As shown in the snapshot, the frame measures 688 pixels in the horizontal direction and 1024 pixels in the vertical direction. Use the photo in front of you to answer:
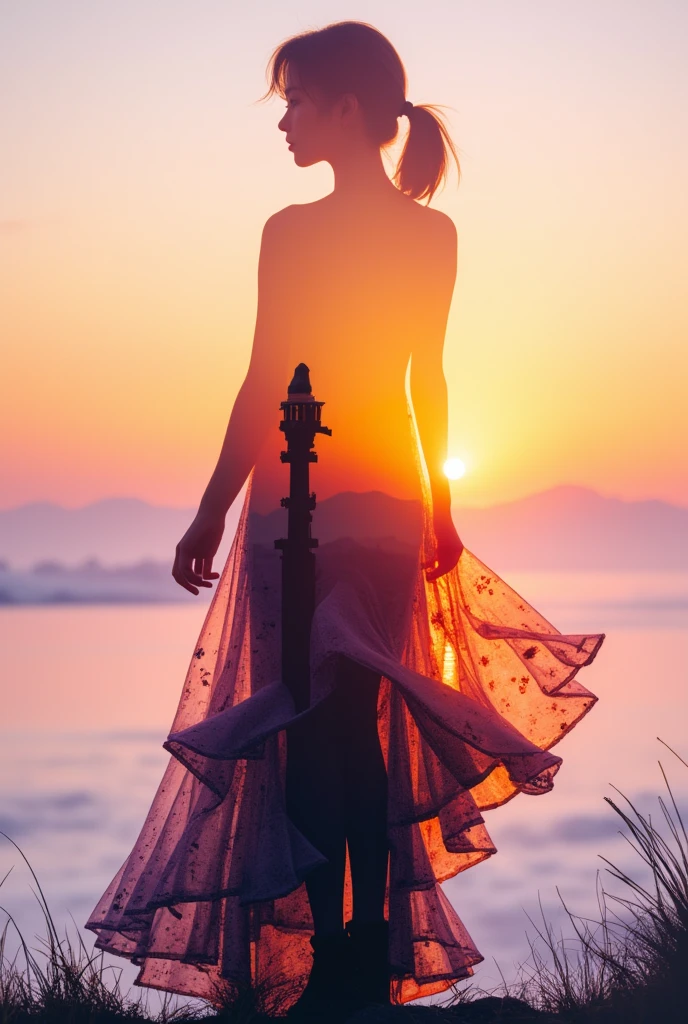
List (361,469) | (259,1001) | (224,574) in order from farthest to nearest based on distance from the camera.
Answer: (224,574)
(361,469)
(259,1001)

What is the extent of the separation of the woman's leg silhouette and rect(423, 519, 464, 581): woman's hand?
0.62 meters

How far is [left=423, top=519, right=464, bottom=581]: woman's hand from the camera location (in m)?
4.86

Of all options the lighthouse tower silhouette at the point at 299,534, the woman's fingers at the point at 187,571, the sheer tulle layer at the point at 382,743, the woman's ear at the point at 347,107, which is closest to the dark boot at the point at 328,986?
the sheer tulle layer at the point at 382,743

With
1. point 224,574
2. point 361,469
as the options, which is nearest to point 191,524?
point 224,574

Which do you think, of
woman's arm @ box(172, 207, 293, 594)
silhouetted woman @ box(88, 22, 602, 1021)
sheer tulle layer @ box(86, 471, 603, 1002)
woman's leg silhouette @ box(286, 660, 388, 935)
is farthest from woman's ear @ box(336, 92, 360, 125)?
woman's leg silhouette @ box(286, 660, 388, 935)

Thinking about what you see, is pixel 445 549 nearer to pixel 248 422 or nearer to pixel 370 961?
pixel 248 422

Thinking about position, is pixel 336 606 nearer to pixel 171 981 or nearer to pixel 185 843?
pixel 185 843

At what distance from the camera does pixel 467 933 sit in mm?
4961

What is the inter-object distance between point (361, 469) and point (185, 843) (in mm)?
1352

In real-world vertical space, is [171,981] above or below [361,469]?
below

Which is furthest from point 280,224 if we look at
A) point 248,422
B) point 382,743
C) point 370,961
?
point 370,961

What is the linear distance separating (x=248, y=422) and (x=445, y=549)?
84 centimetres

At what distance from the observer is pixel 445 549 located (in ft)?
16.0

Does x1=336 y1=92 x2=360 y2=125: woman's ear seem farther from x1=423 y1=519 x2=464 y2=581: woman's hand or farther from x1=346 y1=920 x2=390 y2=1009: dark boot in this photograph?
x1=346 y1=920 x2=390 y2=1009: dark boot
